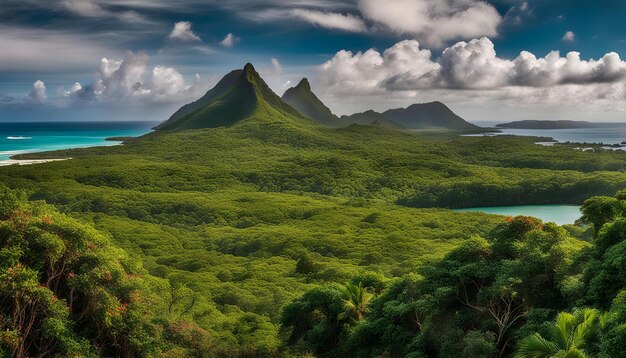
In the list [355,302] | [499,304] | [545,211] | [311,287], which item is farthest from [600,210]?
[545,211]

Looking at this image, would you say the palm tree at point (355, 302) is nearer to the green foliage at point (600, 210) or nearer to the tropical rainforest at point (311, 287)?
the tropical rainforest at point (311, 287)

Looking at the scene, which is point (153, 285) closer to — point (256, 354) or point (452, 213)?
point (256, 354)

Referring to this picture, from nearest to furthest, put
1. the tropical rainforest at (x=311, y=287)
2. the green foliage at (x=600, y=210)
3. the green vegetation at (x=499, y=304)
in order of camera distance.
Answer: the green vegetation at (x=499, y=304)
the tropical rainforest at (x=311, y=287)
the green foliage at (x=600, y=210)

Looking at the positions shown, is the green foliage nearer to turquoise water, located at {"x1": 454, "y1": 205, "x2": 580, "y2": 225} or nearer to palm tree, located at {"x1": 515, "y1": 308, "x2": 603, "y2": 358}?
palm tree, located at {"x1": 515, "y1": 308, "x2": 603, "y2": 358}

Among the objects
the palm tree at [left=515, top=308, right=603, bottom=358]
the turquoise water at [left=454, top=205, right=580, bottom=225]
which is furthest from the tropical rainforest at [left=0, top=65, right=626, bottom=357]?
the turquoise water at [left=454, top=205, right=580, bottom=225]

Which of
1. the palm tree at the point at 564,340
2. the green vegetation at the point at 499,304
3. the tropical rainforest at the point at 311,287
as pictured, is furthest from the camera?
the tropical rainforest at the point at 311,287

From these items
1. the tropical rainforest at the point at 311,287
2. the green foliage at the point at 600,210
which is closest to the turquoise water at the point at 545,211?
the tropical rainforest at the point at 311,287

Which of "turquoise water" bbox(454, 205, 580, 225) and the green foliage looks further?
"turquoise water" bbox(454, 205, 580, 225)

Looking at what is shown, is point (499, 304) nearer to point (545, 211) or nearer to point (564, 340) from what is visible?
point (564, 340)
